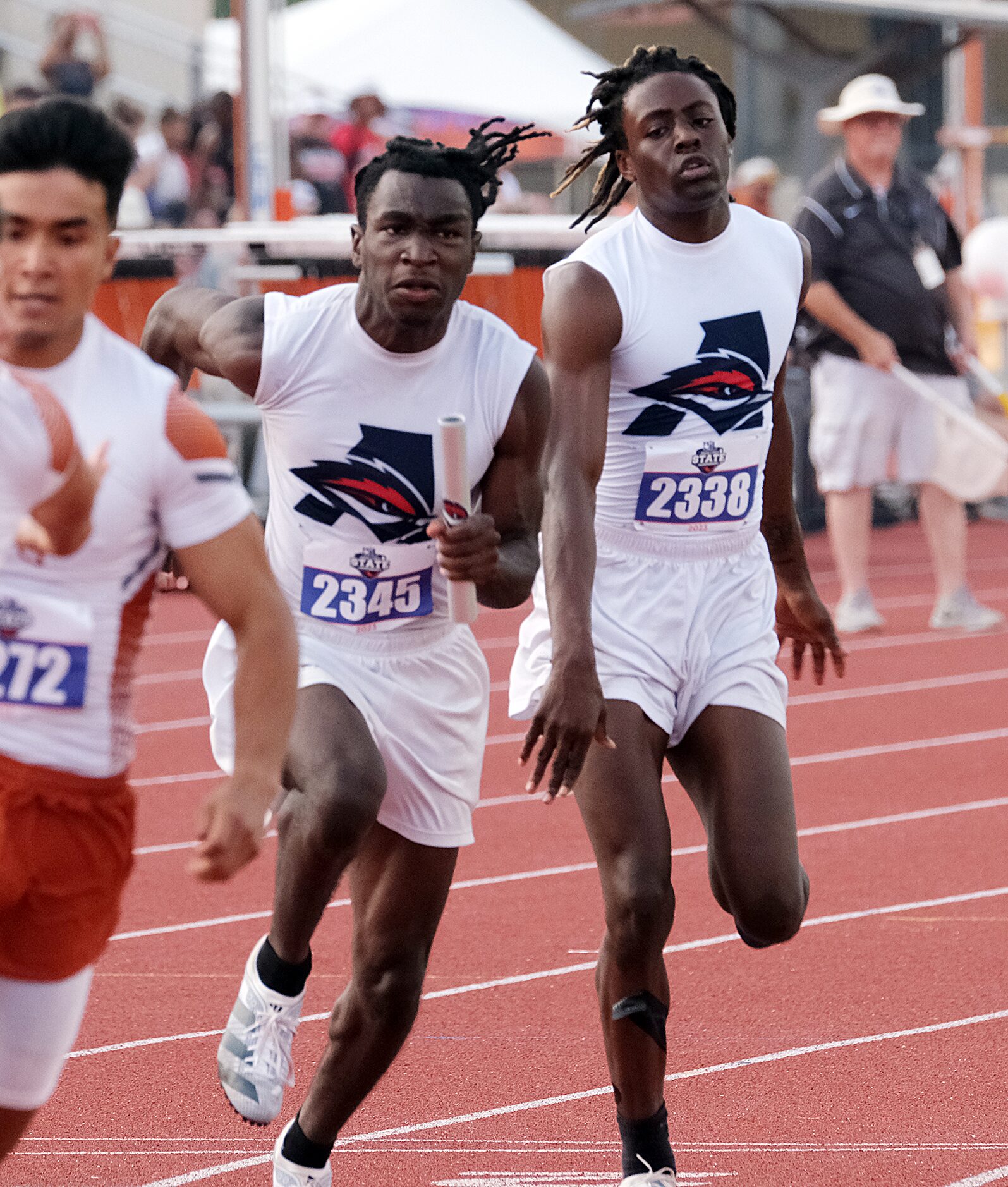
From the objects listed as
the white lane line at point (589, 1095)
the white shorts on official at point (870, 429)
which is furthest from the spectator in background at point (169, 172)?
the white lane line at point (589, 1095)

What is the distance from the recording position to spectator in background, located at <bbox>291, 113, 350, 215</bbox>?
15250 millimetres

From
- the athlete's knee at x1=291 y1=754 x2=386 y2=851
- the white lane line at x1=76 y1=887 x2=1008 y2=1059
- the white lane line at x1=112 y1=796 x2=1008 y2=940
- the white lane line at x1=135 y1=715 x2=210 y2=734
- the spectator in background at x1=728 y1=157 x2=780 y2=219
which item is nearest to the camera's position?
the athlete's knee at x1=291 y1=754 x2=386 y2=851

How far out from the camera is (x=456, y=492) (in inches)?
137

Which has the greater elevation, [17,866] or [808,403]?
[808,403]

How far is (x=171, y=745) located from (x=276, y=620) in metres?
5.49

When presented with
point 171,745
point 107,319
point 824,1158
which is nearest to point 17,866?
point 824,1158

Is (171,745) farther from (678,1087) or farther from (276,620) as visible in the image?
(276,620)

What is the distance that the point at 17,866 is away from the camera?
2725 millimetres

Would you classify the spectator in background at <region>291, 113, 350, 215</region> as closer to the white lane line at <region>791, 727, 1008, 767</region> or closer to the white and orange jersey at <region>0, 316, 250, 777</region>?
the white lane line at <region>791, 727, 1008, 767</region>

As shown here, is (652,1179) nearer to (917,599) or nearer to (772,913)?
(772,913)

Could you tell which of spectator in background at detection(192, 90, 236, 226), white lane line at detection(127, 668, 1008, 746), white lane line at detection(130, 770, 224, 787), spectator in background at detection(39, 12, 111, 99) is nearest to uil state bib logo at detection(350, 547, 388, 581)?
white lane line at detection(130, 770, 224, 787)

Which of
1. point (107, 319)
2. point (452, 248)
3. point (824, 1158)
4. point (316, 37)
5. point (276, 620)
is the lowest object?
point (824, 1158)

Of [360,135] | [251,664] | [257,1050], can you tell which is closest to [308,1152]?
[257,1050]

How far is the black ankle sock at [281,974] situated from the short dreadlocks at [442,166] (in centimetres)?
137
